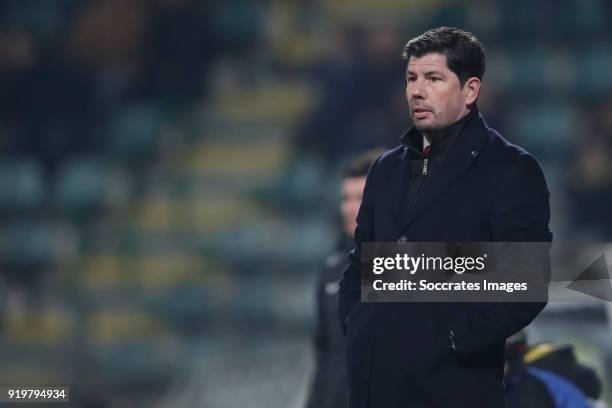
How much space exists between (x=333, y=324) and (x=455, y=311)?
164cm

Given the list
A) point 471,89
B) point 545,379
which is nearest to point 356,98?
point 545,379

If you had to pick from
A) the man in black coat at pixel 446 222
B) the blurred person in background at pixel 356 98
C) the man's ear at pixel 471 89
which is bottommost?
the man in black coat at pixel 446 222

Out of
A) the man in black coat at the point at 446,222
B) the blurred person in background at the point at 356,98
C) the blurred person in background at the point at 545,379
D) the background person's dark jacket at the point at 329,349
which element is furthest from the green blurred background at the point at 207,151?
the man in black coat at the point at 446,222

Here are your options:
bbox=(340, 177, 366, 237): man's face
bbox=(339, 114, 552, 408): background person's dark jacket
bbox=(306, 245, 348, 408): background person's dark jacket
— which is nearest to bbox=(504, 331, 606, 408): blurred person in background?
bbox=(306, 245, 348, 408): background person's dark jacket

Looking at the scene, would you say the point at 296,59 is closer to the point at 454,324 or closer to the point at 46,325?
the point at 46,325

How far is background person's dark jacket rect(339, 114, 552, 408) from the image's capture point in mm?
2324

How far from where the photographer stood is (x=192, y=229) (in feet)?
29.1

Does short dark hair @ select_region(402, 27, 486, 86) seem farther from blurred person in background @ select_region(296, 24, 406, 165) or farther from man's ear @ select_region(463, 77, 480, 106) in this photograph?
blurred person in background @ select_region(296, 24, 406, 165)

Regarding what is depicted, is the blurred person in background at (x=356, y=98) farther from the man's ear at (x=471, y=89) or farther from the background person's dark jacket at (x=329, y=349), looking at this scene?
the man's ear at (x=471, y=89)

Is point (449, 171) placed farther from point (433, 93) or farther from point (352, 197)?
point (352, 197)

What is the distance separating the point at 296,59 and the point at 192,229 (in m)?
1.70

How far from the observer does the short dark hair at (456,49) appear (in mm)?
2438

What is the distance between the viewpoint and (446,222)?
2.38m

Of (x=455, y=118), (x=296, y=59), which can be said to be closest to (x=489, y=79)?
(x=296, y=59)
